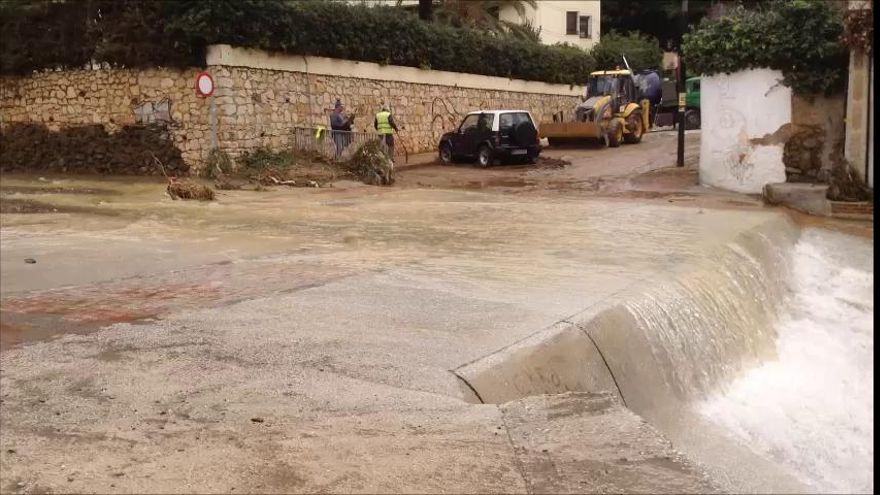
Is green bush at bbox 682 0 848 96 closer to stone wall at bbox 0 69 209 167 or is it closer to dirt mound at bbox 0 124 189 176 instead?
stone wall at bbox 0 69 209 167

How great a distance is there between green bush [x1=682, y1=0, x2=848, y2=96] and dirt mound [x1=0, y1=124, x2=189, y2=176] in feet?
40.3

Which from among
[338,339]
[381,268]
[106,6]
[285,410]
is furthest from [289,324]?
[106,6]

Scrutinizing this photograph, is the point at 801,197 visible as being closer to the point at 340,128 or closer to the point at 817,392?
the point at 817,392

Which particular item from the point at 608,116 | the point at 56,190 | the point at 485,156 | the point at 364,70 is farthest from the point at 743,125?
the point at 56,190

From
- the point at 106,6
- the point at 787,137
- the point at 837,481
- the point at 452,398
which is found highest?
the point at 106,6

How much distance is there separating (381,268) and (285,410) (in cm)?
353

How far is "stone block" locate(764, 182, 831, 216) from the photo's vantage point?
45.4 ft

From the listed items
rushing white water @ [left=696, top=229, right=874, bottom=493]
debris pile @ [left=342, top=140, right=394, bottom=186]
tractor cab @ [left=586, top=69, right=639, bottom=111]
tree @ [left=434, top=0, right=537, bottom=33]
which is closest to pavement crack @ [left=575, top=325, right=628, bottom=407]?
rushing white water @ [left=696, top=229, right=874, bottom=493]

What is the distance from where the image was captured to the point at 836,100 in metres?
14.8

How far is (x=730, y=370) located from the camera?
6.40 m

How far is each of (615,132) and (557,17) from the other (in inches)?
720

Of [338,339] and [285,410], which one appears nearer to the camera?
[285,410]

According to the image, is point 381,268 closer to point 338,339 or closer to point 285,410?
point 338,339

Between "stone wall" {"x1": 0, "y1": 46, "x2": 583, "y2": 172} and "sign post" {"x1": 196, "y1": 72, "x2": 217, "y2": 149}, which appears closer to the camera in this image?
"sign post" {"x1": 196, "y1": 72, "x2": 217, "y2": 149}
